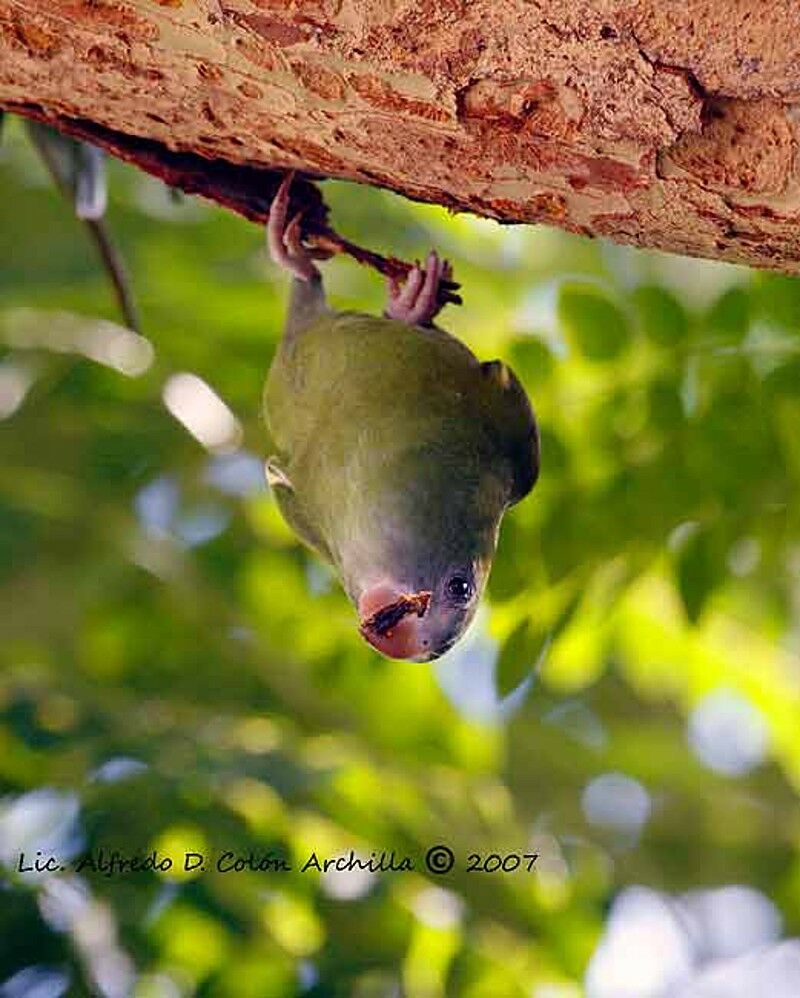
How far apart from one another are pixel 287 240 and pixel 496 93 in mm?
955

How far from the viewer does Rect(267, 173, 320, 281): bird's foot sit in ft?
9.91

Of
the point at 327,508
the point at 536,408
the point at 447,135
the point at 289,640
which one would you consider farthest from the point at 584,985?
the point at 447,135

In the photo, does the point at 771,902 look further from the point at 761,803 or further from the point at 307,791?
the point at 307,791

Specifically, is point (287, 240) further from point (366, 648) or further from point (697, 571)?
point (366, 648)

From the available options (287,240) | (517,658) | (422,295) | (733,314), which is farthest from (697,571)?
(287,240)

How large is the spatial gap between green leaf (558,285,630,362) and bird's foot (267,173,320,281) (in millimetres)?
686

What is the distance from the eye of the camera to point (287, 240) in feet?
10.4

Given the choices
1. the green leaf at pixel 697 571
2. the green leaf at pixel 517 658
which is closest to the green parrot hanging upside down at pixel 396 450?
the green leaf at pixel 517 658

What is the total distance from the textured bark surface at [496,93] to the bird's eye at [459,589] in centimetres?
63

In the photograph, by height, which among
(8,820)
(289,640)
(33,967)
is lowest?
(33,967)

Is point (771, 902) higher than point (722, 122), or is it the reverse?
point (771, 902)

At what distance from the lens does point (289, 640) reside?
174 inches

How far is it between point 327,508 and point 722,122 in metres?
1.05

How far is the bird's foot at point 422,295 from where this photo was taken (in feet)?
10.4
